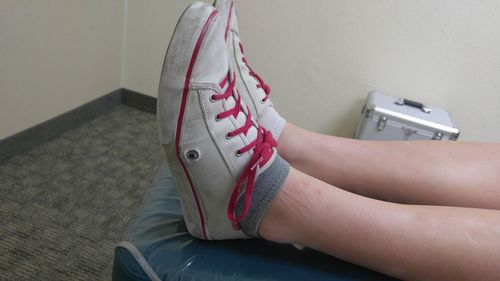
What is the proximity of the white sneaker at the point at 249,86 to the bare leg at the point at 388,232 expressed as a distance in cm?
20

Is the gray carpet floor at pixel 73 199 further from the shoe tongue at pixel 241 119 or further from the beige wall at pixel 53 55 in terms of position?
the shoe tongue at pixel 241 119

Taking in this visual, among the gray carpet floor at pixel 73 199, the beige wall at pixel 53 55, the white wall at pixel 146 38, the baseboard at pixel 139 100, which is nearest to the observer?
the gray carpet floor at pixel 73 199

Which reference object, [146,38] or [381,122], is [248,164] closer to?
[381,122]

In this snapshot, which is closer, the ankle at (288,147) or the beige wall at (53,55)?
the ankle at (288,147)

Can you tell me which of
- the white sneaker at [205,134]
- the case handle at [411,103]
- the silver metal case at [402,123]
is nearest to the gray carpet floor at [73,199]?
the white sneaker at [205,134]

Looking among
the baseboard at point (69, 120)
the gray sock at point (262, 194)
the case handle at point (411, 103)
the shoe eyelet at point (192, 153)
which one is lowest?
the baseboard at point (69, 120)

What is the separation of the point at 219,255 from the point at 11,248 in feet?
2.22

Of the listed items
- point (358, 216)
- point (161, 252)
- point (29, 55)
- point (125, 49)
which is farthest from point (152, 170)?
point (358, 216)

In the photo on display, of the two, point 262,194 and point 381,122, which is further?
point 381,122

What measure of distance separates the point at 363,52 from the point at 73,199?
1.18 metres

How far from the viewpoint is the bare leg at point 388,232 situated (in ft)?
1.60

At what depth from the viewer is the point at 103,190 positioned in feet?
3.94

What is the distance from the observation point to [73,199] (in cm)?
114

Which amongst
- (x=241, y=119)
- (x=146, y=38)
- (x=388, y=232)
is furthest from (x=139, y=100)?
(x=388, y=232)
